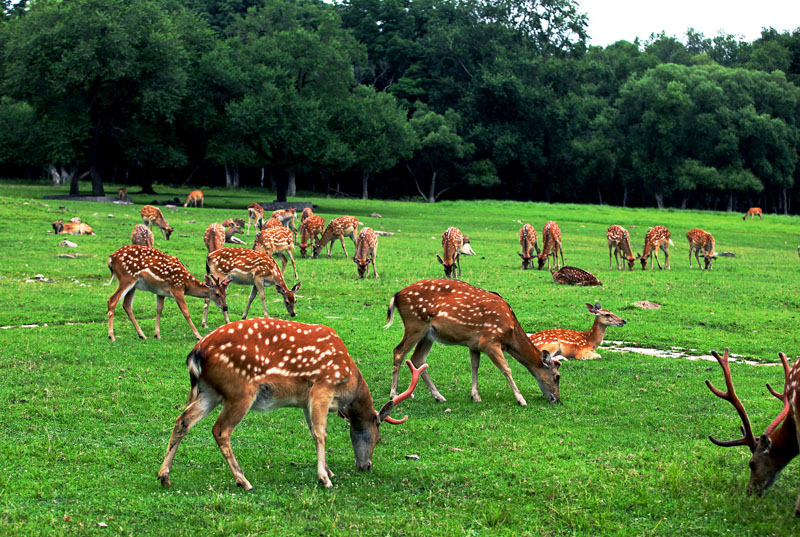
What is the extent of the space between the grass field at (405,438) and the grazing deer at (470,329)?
32 cm

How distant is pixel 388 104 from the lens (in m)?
50.0

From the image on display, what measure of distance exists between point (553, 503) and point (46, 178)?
215 feet

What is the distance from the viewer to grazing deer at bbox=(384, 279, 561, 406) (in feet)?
32.0

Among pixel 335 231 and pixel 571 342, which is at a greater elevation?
pixel 335 231

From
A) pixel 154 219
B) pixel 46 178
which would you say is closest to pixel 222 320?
pixel 154 219

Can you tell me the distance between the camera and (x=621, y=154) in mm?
66250

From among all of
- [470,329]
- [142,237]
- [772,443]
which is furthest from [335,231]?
[772,443]

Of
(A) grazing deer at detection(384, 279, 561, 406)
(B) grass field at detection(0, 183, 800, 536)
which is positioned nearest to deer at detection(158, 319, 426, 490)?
(B) grass field at detection(0, 183, 800, 536)

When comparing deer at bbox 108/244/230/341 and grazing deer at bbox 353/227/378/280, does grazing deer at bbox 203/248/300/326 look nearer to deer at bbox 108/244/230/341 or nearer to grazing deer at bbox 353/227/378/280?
deer at bbox 108/244/230/341

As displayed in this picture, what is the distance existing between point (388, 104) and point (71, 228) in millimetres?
26457

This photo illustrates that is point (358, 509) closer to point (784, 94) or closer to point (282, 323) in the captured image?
point (282, 323)

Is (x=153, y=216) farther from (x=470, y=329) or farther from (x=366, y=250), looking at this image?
(x=470, y=329)

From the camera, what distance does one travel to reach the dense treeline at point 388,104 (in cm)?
4025

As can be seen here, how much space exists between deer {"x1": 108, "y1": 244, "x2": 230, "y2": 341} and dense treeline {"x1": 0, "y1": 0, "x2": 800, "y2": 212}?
89.7ft
